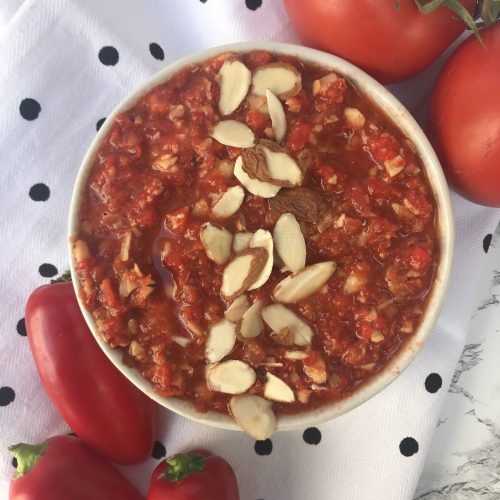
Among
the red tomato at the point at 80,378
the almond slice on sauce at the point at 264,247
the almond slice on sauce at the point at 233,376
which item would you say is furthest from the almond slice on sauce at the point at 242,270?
the red tomato at the point at 80,378

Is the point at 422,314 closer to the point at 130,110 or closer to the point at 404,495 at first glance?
the point at 404,495

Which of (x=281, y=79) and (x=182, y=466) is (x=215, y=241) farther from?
(x=182, y=466)

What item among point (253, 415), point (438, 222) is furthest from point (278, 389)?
point (438, 222)

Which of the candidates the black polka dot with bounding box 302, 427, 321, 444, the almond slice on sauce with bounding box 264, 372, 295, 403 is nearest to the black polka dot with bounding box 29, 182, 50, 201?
the almond slice on sauce with bounding box 264, 372, 295, 403

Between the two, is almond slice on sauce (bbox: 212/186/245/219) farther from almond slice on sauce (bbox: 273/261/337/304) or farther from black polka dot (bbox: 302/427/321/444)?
black polka dot (bbox: 302/427/321/444)

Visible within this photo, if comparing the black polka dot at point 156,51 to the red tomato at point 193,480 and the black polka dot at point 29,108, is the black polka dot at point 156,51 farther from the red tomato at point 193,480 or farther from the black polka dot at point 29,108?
the red tomato at point 193,480

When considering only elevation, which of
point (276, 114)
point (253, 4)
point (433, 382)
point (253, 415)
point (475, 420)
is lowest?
point (475, 420)
